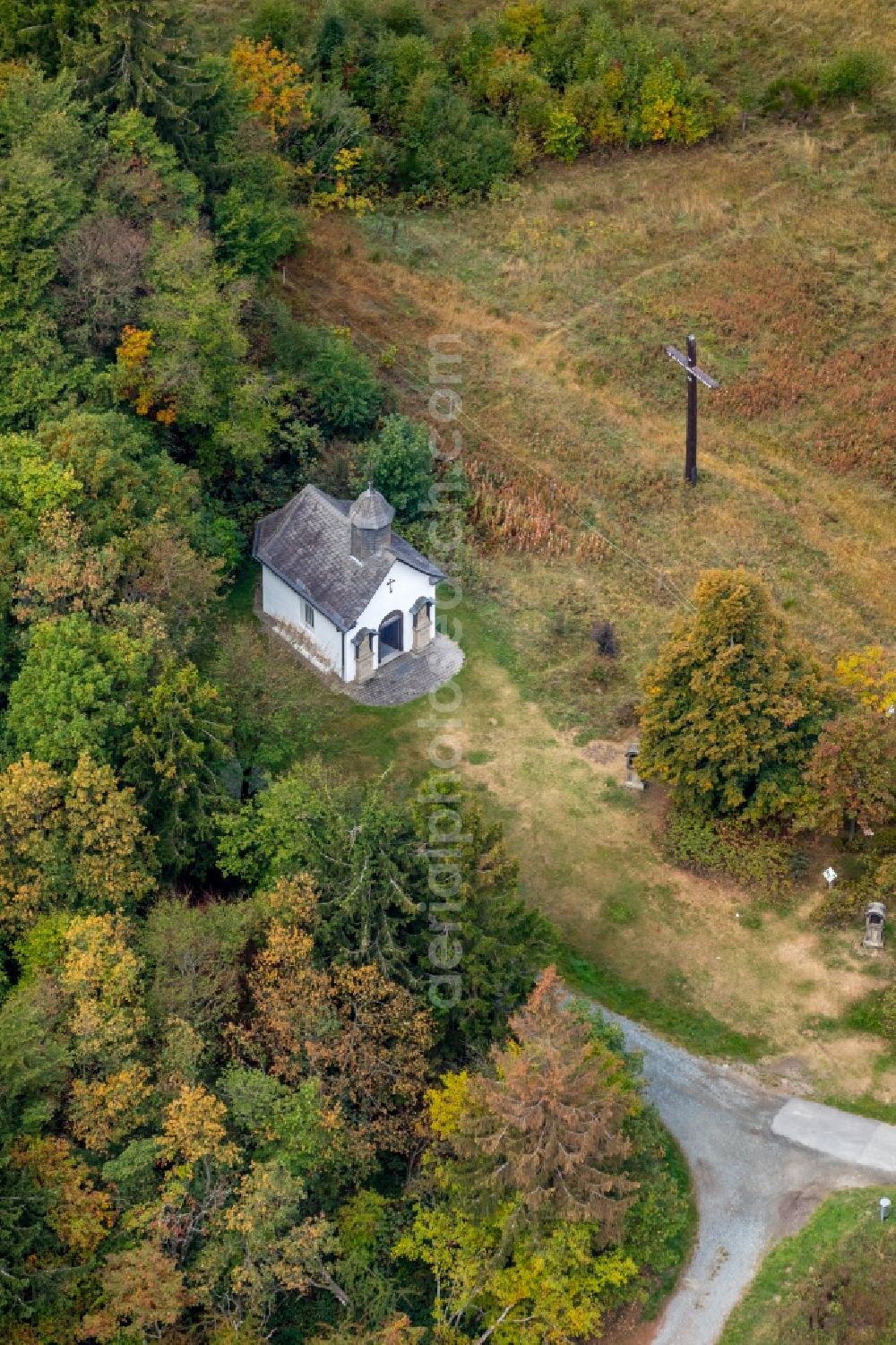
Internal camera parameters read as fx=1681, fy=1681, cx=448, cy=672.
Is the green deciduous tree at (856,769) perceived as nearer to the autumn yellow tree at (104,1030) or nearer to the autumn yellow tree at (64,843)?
the autumn yellow tree at (64,843)

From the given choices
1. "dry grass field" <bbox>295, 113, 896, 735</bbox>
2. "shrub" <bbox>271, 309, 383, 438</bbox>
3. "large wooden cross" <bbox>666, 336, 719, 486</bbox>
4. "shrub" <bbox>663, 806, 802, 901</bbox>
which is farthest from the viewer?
"large wooden cross" <bbox>666, 336, 719, 486</bbox>

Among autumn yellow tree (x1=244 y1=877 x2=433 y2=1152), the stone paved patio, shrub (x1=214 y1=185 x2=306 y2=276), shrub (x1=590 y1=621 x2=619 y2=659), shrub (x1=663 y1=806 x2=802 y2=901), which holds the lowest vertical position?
shrub (x1=663 y1=806 x2=802 y2=901)

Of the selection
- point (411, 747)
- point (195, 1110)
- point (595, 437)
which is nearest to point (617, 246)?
point (595, 437)

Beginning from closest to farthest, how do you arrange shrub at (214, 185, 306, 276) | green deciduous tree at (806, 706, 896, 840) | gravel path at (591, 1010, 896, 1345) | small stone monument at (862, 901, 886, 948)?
gravel path at (591, 1010, 896, 1345) → green deciduous tree at (806, 706, 896, 840) → small stone monument at (862, 901, 886, 948) → shrub at (214, 185, 306, 276)

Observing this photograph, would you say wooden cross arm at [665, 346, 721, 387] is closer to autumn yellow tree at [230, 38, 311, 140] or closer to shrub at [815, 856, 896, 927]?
autumn yellow tree at [230, 38, 311, 140]

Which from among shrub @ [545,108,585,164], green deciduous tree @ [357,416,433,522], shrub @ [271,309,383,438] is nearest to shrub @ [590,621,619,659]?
green deciduous tree @ [357,416,433,522]

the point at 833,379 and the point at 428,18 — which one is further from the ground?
the point at 428,18

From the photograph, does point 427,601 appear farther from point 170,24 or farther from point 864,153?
point 864,153
